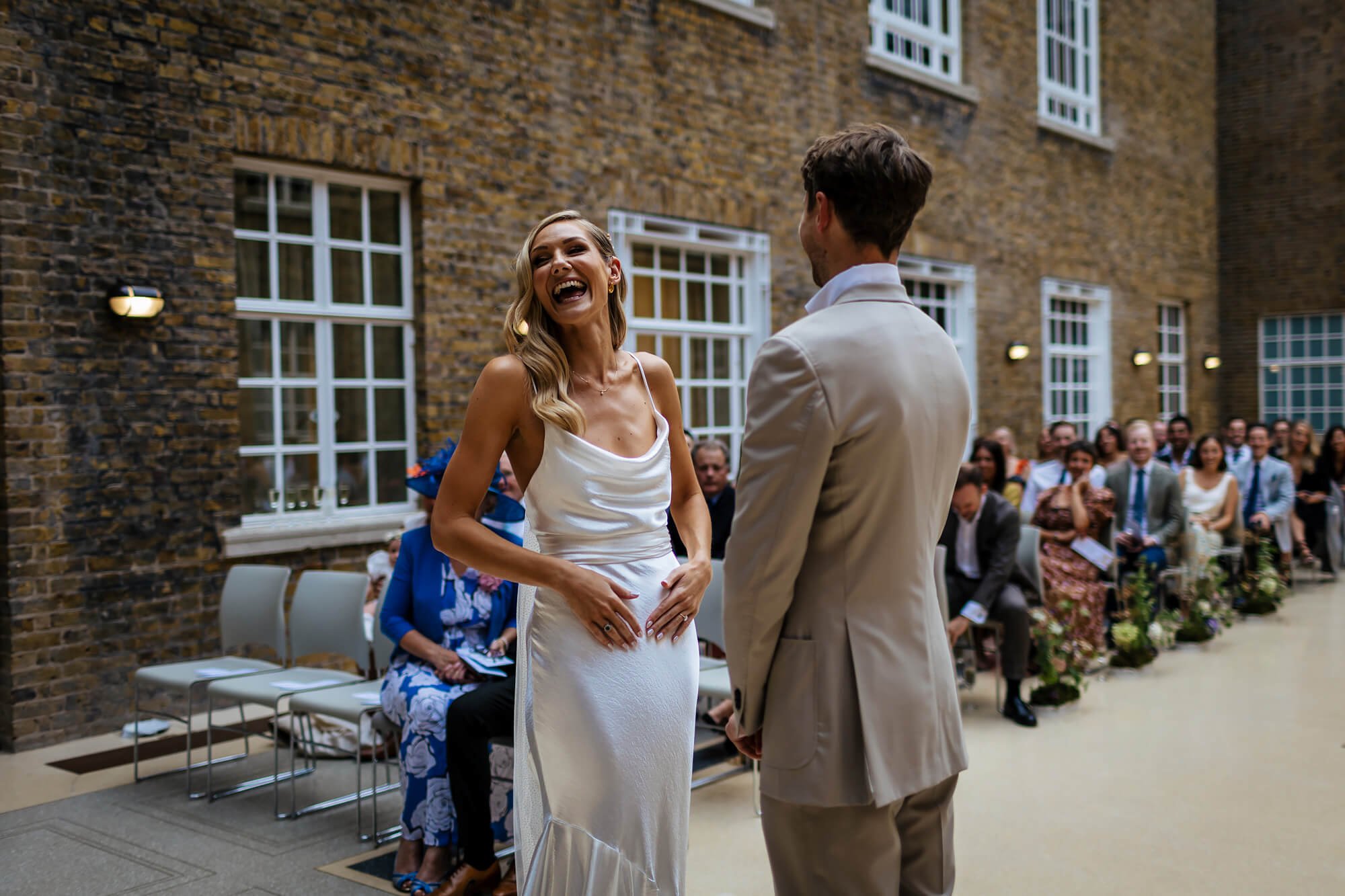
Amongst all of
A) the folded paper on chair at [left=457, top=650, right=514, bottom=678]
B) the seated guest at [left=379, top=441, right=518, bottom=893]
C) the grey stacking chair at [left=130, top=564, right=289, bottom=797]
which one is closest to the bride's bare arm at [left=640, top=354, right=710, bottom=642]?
the seated guest at [left=379, top=441, right=518, bottom=893]

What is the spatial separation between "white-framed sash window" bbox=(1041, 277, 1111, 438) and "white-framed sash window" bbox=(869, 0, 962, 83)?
9.99ft

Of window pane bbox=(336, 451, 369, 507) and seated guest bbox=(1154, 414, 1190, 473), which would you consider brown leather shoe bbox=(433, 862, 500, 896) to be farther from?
seated guest bbox=(1154, 414, 1190, 473)

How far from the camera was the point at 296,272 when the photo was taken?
23.4 ft

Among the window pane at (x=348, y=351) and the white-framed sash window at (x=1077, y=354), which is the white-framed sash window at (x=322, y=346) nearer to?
the window pane at (x=348, y=351)

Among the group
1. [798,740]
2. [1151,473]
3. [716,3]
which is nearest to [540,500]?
[798,740]

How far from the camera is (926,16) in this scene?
40.8ft

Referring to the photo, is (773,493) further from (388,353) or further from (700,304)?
(700,304)

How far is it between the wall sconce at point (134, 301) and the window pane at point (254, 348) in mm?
700

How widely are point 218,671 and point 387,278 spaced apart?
3.17 m

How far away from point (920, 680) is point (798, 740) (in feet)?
0.78

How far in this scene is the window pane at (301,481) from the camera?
7102 millimetres

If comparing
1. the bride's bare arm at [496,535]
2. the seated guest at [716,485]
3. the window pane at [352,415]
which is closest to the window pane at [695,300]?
the window pane at [352,415]

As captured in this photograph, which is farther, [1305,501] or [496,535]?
[1305,501]

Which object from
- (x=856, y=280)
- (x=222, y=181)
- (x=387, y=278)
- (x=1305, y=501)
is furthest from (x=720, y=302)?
(x=856, y=280)
